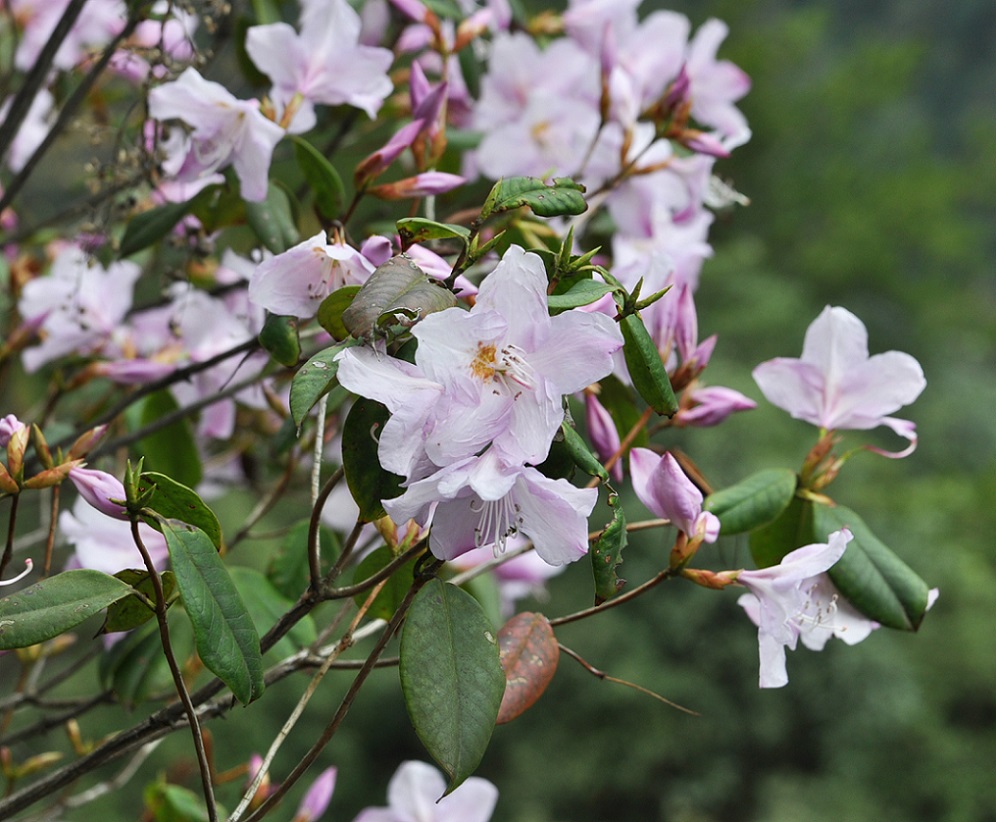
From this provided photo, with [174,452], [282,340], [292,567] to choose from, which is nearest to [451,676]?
[282,340]

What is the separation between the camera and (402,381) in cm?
37

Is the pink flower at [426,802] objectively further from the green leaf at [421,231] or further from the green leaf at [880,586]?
the green leaf at [421,231]

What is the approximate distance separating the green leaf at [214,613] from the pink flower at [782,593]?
22 centimetres

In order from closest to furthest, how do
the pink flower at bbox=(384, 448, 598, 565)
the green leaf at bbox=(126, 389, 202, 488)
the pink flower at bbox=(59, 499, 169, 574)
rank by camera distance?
the pink flower at bbox=(384, 448, 598, 565), the pink flower at bbox=(59, 499, 169, 574), the green leaf at bbox=(126, 389, 202, 488)

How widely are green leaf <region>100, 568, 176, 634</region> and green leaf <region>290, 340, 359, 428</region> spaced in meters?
0.11

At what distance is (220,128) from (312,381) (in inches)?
10.4

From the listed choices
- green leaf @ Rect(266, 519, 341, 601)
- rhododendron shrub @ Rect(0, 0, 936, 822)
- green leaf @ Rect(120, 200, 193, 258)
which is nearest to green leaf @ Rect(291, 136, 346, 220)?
rhododendron shrub @ Rect(0, 0, 936, 822)

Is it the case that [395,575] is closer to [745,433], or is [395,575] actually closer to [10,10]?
[10,10]

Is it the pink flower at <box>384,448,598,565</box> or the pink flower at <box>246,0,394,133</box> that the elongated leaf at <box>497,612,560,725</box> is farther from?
the pink flower at <box>246,0,394,133</box>

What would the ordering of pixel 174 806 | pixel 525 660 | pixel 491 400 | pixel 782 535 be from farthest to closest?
pixel 174 806 → pixel 782 535 → pixel 525 660 → pixel 491 400

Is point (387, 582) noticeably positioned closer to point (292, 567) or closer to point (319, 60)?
point (292, 567)

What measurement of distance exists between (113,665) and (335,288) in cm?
37

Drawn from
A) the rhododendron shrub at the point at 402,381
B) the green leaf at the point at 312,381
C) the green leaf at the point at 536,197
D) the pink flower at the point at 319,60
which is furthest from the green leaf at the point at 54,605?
the pink flower at the point at 319,60

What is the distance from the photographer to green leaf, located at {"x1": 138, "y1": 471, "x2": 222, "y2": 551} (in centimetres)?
39
